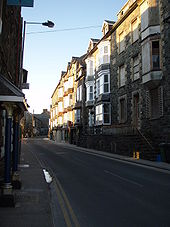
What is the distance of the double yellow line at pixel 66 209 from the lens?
5.81 meters

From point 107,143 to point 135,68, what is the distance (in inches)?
357

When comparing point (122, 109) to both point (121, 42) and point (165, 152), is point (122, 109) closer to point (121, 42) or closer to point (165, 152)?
point (121, 42)

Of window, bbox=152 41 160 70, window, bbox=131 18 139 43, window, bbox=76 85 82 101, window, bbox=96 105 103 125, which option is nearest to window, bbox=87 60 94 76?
window, bbox=76 85 82 101

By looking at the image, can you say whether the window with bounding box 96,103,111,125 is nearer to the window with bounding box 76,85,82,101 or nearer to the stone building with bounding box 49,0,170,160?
the stone building with bounding box 49,0,170,160

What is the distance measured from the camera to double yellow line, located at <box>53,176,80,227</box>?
5805mm

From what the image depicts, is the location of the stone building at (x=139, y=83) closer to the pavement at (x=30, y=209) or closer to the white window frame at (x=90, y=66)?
the white window frame at (x=90, y=66)

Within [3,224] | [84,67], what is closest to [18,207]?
[3,224]

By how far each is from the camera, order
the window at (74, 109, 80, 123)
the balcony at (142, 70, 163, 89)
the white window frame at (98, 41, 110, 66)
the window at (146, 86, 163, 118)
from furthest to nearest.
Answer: the window at (74, 109, 80, 123), the white window frame at (98, 41, 110, 66), the window at (146, 86, 163, 118), the balcony at (142, 70, 163, 89)

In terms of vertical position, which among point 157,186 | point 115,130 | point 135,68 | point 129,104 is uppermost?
point 135,68

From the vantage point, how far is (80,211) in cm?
664

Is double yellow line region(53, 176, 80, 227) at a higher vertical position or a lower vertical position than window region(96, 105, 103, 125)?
lower

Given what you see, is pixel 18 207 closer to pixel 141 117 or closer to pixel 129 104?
pixel 141 117

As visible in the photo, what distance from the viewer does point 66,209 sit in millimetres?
6875

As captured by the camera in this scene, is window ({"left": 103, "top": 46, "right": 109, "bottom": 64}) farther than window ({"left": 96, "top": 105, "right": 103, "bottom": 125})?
Yes
